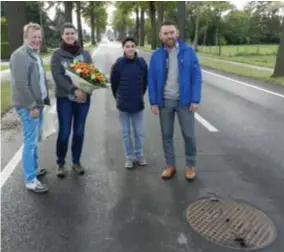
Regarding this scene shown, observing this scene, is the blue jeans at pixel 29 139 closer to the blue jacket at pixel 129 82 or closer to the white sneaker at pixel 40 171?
the white sneaker at pixel 40 171

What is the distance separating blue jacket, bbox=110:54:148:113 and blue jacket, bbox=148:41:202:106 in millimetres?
339

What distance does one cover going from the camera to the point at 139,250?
351 centimetres

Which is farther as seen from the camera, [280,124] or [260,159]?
[280,124]

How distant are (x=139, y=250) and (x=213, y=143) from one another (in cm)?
373

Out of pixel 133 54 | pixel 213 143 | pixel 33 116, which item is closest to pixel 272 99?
pixel 213 143

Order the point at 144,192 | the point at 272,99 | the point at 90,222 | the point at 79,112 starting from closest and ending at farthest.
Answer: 1. the point at 90,222
2. the point at 144,192
3. the point at 79,112
4. the point at 272,99

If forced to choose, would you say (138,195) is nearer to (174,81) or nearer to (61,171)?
(61,171)

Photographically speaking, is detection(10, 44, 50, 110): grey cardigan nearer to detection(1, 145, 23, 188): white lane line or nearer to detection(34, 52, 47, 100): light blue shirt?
detection(34, 52, 47, 100): light blue shirt

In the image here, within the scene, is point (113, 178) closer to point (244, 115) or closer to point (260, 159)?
point (260, 159)

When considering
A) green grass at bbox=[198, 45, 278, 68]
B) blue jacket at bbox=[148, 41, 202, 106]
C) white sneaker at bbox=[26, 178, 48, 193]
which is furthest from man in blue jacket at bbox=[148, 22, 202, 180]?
green grass at bbox=[198, 45, 278, 68]

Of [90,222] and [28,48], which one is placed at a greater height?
[28,48]

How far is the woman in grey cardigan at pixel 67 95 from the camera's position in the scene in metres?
4.95

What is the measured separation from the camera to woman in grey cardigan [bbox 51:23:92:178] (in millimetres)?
4953

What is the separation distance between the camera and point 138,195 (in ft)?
15.5
